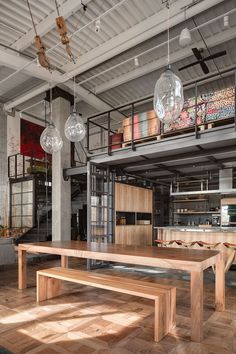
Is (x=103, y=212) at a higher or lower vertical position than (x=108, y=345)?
higher

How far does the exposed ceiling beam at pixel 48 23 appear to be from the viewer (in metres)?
4.76

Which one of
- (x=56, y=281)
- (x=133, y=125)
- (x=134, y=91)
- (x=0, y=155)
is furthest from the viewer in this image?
(x=0, y=155)

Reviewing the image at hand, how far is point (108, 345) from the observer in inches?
96.9

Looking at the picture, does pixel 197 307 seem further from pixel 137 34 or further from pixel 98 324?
pixel 137 34

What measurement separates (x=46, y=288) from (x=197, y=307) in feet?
7.13

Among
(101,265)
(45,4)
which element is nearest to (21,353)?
(101,265)

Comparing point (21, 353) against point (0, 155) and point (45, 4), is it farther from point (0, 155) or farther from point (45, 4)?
point (0, 155)

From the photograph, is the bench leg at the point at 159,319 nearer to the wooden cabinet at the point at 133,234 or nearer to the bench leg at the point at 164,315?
the bench leg at the point at 164,315

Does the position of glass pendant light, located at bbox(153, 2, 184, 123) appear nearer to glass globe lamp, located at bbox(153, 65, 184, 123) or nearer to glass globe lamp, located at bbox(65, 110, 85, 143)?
glass globe lamp, located at bbox(153, 65, 184, 123)

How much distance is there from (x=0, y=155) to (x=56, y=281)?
24.6 ft

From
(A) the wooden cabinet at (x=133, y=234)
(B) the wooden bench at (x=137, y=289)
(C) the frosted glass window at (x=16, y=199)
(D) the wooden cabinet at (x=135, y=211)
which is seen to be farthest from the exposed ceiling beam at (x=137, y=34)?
(C) the frosted glass window at (x=16, y=199)

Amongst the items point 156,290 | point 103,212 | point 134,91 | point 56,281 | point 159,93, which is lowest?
point 56,281

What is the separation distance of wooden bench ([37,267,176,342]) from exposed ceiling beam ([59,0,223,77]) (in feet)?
14.8

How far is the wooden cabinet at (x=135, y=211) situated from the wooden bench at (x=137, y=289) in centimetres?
325
